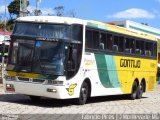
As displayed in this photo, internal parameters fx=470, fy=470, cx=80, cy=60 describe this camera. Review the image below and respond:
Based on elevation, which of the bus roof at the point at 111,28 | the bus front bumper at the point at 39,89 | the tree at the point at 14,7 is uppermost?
the tree at the point at 14,7

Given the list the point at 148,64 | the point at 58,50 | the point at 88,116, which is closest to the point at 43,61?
the point at 58,50

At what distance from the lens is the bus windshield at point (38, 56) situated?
656 inches

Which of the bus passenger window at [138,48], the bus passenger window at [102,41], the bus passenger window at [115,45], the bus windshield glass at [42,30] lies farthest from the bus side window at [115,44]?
the bus windshield glass at [42,30]

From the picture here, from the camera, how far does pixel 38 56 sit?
667 inches

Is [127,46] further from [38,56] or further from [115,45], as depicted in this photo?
[38,56]

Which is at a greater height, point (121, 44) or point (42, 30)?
point (42, 30)

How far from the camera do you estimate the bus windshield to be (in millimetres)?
16656

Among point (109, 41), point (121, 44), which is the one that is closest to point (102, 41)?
point (109, 41)

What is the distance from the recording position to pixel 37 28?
688 inches

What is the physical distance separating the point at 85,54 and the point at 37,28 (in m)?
2.14

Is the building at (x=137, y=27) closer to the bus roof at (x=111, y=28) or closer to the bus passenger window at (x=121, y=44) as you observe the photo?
the bus roof at (x=111, y=28)

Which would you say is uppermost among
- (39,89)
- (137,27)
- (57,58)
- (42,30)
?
(137,27)

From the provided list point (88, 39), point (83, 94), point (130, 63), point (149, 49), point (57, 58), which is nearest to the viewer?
point (57, 58)

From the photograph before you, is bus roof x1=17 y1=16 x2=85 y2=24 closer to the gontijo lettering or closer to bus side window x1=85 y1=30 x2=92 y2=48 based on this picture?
bus side window x1=85 y1=30 x2=92 y2=48
